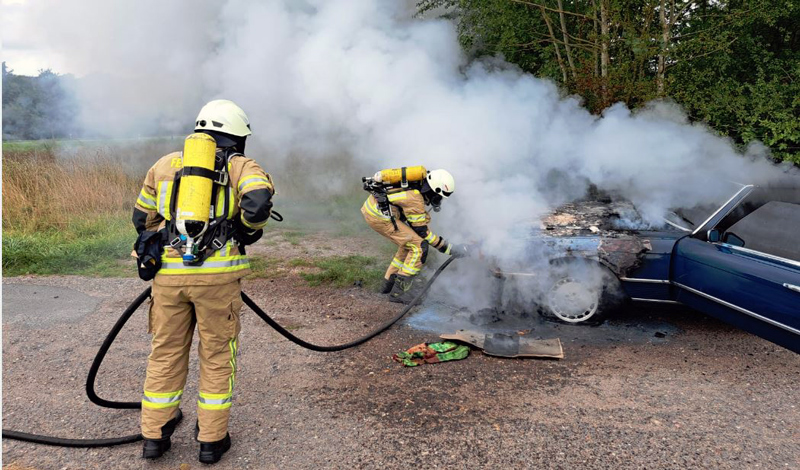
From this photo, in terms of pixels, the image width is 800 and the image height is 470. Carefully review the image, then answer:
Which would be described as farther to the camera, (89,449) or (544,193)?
(544,193)

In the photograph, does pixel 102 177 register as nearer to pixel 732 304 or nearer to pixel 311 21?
pixel 311 21

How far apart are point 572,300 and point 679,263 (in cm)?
98

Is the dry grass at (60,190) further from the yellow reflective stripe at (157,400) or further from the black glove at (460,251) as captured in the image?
the yellow reflective stripe at (157,400)

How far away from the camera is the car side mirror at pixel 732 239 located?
4.29 meters

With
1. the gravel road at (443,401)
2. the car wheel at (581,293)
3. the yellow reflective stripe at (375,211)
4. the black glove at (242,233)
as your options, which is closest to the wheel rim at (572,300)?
the car wheel at (581,293)

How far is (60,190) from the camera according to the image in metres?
9.45

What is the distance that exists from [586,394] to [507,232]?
182cm

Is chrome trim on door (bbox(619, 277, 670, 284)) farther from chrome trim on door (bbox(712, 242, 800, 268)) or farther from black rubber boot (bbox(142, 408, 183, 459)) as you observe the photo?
black rubber boot (bbox(142, 408, 183, 459))

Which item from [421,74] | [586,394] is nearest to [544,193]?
[421,74]

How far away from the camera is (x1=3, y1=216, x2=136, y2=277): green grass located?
7051 mm

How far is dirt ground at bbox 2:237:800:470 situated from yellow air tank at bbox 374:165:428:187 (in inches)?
57.4

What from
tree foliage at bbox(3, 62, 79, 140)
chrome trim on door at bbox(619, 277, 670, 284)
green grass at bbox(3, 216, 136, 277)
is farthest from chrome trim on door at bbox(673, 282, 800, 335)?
tree foliage at bbox(3, 62, 79, 140)

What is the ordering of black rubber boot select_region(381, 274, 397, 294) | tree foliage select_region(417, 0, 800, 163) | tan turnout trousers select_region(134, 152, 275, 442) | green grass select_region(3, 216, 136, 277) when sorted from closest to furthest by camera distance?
tan turnout trousers select_region(134, 152, 275, 442)
black rubber boot select_region(381, 274, 397, 294)
green grass select_region(3, 216, 136, 277)
tree foliage select_region(417, 0, 800, 163)

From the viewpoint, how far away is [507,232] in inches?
202
